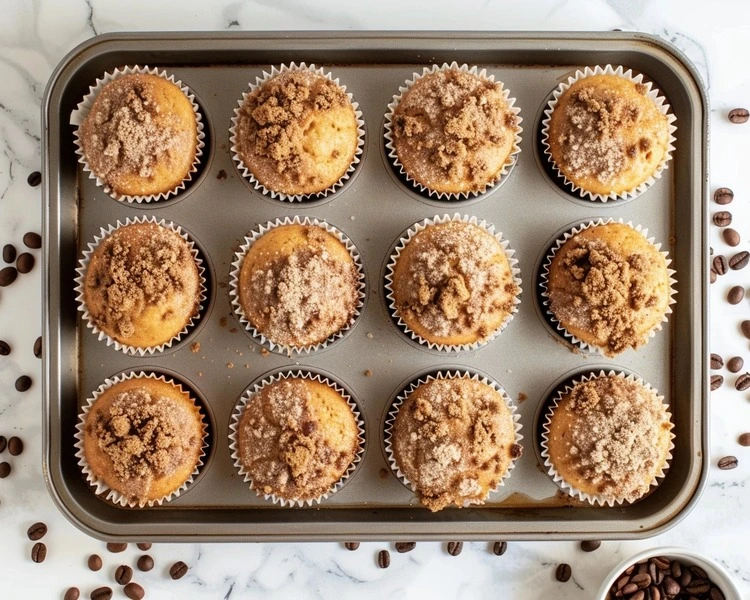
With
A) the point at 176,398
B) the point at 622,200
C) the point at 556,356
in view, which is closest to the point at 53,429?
the point at 176,398

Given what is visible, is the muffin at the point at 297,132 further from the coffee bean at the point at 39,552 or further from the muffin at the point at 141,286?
the coffee bean at the point at 39,552

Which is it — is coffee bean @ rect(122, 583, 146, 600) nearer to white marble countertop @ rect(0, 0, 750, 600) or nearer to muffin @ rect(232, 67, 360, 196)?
white marble countertop @ rect(0, 0, 750, 600)

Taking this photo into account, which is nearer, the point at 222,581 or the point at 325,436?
the point at 325,436

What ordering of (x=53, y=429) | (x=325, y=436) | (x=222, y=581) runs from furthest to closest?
1. (x=222, y=581)
2. (x=53, y=429)
3. (x=325, y=436)

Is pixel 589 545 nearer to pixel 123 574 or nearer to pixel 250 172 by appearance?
pixel 123 574

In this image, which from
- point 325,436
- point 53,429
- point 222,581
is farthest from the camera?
point 222,581

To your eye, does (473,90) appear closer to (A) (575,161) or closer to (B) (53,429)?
(A) (575,161)

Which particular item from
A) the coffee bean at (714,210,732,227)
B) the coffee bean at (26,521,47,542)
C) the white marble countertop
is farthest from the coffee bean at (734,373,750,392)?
the coffee bean at (26,521,47,542)

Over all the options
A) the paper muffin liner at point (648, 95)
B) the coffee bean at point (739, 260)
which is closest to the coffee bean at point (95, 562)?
the paper muffin liner at point (648, 95)

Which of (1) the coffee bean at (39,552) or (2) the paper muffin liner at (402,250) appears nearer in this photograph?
(2) the paper muffin liner at (402,250)
